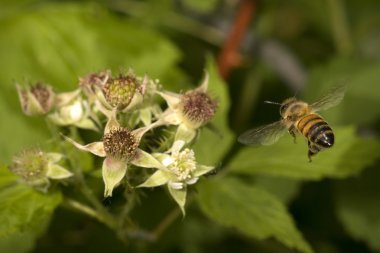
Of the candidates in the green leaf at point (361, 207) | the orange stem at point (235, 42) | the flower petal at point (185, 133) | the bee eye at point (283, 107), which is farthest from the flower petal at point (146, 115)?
the green leaf at point (361, 207)

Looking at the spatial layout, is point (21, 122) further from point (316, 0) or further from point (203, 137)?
point (316, 0)

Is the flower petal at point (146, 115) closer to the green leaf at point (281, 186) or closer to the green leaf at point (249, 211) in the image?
the green leaf at point (249, 211)

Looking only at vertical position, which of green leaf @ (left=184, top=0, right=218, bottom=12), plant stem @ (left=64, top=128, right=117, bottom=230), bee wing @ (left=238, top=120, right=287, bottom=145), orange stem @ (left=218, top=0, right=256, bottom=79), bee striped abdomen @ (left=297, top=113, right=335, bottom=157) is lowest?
plant stem @ (left=64, top=128, right=117, bottom=230)

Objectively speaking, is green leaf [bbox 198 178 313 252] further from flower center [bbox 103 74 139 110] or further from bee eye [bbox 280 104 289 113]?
flower center [bbox 103 74 139 110]

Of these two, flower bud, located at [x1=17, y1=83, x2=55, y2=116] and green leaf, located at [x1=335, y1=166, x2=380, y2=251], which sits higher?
green leaf, located at [x1=335, y1=166, x2=380, y2=251]

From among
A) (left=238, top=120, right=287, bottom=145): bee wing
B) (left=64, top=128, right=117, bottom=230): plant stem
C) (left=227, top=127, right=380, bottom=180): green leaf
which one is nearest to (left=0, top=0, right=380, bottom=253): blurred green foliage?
(left=227, top=127, right=380, bottom=180): green leaf

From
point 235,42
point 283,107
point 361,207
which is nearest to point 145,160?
point 283,107

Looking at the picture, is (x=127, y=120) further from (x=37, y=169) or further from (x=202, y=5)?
(x=202, y=5)
